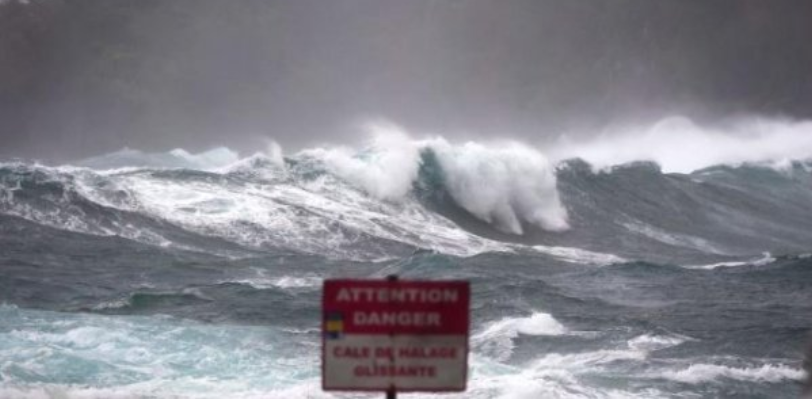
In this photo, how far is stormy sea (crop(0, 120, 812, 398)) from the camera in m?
3.91

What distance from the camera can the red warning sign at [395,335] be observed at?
198cm

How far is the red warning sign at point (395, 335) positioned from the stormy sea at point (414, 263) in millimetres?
1640

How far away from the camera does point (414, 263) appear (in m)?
5.67

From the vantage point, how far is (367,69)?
238 inches

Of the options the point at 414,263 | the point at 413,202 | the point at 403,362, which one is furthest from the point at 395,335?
the point at 413,202

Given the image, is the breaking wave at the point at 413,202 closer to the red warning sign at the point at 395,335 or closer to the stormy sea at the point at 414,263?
the stormy sea at the point at 414,263

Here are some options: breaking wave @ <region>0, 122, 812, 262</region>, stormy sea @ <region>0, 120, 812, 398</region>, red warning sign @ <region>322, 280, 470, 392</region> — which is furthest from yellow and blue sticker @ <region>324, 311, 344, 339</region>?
breaking wave @ <region>0, 122, 812, 262</region>

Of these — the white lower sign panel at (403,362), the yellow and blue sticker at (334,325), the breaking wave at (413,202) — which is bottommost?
the white lower sign panel at (403,362)

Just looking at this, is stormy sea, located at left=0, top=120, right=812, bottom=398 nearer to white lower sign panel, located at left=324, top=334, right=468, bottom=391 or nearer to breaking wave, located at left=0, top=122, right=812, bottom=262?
breaking wave, located at left=0, top=122, right=812, bottom=262

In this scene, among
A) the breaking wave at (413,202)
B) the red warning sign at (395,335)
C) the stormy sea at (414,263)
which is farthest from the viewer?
the breaking wave at (413,202)

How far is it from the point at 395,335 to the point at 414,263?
3.67m

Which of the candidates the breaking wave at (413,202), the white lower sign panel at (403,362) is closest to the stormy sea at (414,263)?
the breaking wave at (413,202)

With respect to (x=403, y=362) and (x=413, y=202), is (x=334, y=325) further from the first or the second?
(x=413, y=202)

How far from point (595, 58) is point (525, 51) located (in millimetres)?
364
